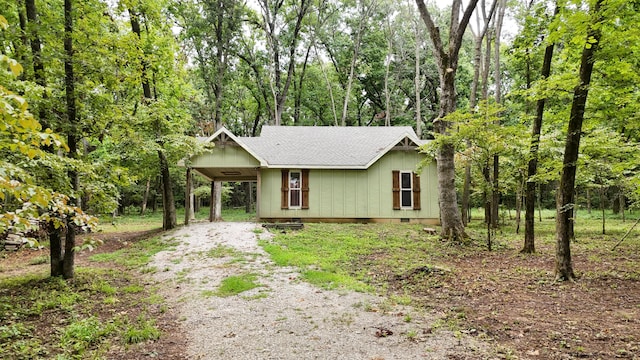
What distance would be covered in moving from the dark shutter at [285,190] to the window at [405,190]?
4.93m

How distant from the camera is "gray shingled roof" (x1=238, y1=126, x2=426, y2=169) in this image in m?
16.6

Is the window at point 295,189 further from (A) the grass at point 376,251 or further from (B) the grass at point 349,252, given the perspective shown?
(B) the grass at point 349,252

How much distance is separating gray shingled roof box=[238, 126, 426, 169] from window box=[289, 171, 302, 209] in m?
0.69

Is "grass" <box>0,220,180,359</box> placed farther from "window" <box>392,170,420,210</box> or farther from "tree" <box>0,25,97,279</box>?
"window" <box>392,170,420,210</box>

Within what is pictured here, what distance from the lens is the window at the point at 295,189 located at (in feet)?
55.1

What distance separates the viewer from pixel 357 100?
108 ft

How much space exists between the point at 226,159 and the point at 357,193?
19.9 ft

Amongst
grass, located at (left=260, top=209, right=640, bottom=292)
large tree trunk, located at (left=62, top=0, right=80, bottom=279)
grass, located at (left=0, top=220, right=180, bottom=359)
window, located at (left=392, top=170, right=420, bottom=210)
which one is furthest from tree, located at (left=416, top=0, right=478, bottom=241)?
large tree trunk, located at (left=62, top=0, right=80, bottom=279)

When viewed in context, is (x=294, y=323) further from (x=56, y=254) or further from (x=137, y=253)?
(x=137, y=253)

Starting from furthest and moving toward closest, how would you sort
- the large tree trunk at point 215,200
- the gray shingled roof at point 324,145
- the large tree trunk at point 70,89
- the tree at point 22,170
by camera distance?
the large tree trunk at point 215,200
the gray shingled roof at point 324,145
the large tree trunk at point 70,89
the tree at point 22,170

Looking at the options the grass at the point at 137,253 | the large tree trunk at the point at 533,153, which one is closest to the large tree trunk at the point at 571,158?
the large tree trunk at the point at 533,153

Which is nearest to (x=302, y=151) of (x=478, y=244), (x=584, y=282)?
(x=478, y=244)

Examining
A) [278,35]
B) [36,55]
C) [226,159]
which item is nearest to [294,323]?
[36,55]

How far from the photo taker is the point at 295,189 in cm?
1686
